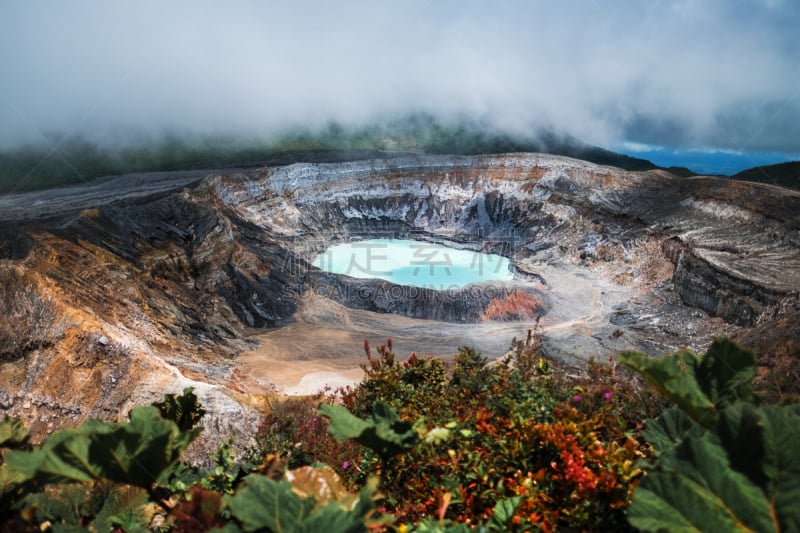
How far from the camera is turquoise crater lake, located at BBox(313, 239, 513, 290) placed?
1784 inches

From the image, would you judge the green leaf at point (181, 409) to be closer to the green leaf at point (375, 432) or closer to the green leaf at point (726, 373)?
the green leaf at point (375, 432)

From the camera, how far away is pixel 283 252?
43125mm

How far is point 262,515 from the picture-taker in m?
2.45

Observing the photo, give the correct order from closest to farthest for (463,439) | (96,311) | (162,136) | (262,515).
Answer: (262,515) → (463,439) → (96,311) → (162,136)

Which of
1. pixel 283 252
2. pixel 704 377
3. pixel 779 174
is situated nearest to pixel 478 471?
pixel 704 377

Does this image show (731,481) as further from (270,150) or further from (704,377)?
(270,150)

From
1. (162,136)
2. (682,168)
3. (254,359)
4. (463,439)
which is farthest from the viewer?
(162,136)

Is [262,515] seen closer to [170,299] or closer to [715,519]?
[715,519]

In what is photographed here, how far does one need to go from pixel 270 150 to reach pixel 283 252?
5476 cm

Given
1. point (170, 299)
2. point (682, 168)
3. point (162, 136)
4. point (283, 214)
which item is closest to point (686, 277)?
point (170, 299)

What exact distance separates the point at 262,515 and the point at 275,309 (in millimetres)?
31481

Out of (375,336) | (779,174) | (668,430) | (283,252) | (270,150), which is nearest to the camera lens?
(668,430)

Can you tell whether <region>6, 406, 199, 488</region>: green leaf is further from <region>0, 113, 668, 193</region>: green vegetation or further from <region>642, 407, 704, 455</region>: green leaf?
<region>0, 113, 668, 193</region>: green vegetation

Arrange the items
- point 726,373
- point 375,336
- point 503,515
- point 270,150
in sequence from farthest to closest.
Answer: point 270,150
point 375,336
point 726,373
point 503,515
